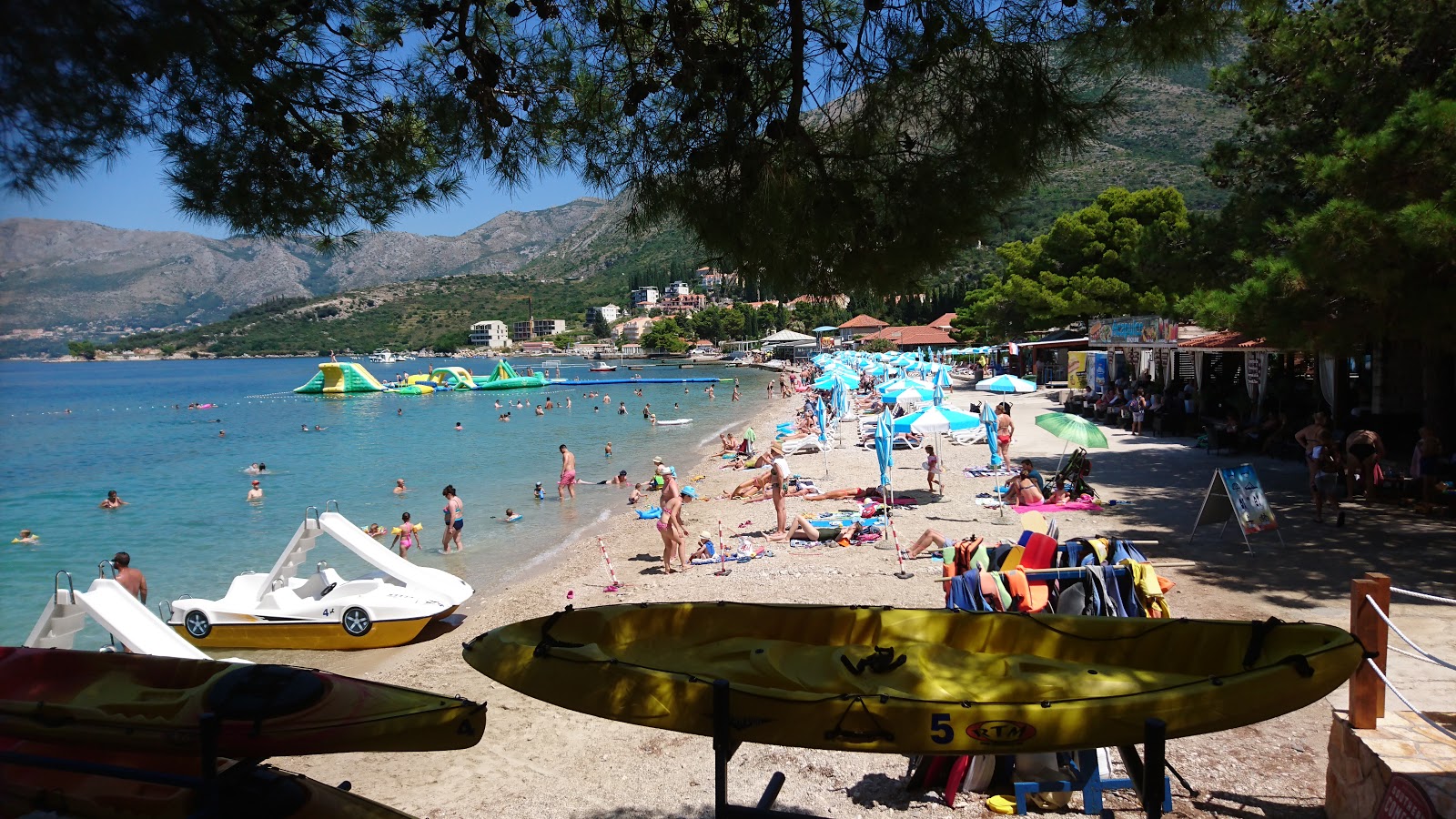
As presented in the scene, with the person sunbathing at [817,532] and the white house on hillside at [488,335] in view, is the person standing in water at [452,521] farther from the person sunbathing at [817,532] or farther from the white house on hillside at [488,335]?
the white house on hillside at [488,335]

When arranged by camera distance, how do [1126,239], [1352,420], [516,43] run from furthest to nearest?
1. [1126,239]
2. [1352,420]
3. [516,43]

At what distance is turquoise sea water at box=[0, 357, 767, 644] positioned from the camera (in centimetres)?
1407

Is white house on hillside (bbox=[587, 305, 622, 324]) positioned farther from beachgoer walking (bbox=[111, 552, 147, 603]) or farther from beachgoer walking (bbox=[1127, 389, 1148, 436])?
beachgoer walking (bbox=[111, 552, 147, 603])

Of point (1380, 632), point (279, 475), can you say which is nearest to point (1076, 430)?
point (1380, 632)

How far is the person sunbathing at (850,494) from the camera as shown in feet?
46.2

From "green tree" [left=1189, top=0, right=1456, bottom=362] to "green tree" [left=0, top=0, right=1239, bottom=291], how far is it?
3.16m

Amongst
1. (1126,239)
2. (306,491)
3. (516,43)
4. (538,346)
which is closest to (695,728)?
(516,43)

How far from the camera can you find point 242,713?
279cm

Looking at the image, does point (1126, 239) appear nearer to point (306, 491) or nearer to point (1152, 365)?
point (1152, 365)

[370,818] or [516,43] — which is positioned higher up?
[516,43]

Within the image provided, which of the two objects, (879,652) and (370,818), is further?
(879,652)

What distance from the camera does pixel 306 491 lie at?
73.5 ft

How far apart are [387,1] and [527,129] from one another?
84 cm

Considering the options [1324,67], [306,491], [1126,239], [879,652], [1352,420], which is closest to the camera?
[879,652]
